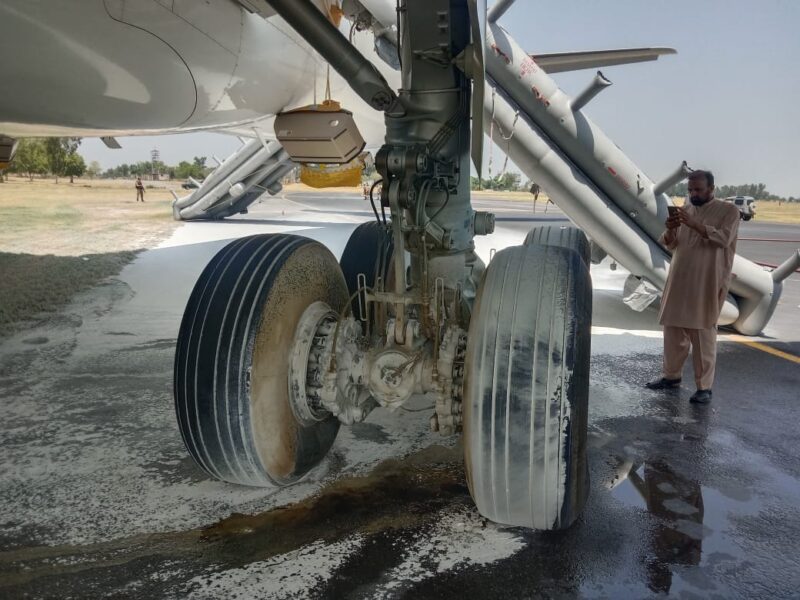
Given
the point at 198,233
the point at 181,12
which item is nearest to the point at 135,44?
the point at 181,12

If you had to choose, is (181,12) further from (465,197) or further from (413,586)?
(413,586)

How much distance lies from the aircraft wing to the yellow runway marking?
2.86m

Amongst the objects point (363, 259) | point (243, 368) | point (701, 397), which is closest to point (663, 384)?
point (701, 397)

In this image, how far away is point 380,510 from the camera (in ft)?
8.54

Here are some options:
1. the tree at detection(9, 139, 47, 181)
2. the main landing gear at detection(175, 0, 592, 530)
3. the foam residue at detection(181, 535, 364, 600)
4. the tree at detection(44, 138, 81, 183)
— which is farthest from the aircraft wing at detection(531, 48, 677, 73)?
the tree at detection(9, 139, 47, 181)

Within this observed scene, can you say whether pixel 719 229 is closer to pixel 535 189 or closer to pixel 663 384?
pixel 663 384

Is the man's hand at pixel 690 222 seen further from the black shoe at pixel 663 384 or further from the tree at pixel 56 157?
the tree at pixel 56 157

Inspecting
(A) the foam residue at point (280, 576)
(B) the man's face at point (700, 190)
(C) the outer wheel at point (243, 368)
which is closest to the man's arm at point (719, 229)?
(B) the man's face at point (700, 190)

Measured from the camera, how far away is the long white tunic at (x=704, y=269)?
4.00 metres

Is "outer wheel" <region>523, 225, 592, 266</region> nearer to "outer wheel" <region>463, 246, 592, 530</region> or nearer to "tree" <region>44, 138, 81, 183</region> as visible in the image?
"outer wheel" <region>463, 246, 592, 530</region>

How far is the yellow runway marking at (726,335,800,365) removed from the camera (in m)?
5.26

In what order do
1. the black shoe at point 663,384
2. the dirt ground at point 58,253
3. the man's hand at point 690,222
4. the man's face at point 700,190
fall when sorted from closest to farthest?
the man's hand at point 690,222 < the man's face at point 700,190 < the black shoe at point 663,384 < the dirt ground at point 58,253

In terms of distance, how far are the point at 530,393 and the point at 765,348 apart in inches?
184

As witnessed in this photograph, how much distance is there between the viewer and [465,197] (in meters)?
3.30
